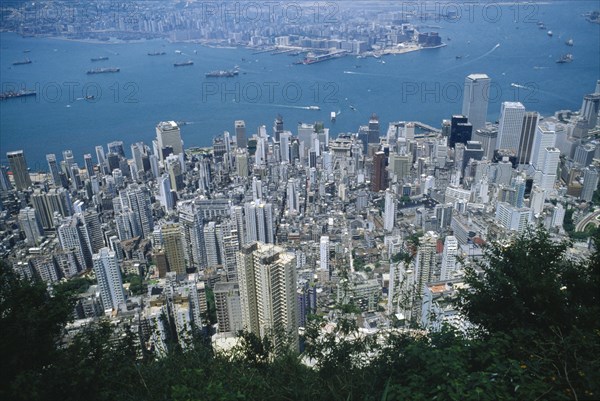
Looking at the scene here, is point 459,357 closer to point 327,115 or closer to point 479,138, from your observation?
point 479,138

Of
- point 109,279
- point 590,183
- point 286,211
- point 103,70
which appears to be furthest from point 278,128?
point 103,70

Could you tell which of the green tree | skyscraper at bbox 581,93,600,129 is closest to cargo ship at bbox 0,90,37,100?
the green tree

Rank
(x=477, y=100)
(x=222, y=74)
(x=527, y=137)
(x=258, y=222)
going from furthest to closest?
(x=222, y=74) < (x=477, y=100) < (x=527, y=137) < (x=258, y=222)

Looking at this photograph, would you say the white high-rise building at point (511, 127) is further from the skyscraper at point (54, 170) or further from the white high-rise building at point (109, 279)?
the skyscraper at point (54, 170)

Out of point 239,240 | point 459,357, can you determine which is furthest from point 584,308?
point 239,240

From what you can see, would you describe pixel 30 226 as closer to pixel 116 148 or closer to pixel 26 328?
pixel 116 148

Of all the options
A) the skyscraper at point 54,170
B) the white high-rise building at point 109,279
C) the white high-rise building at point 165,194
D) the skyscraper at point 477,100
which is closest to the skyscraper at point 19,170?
the skyscraper at point 54,170
